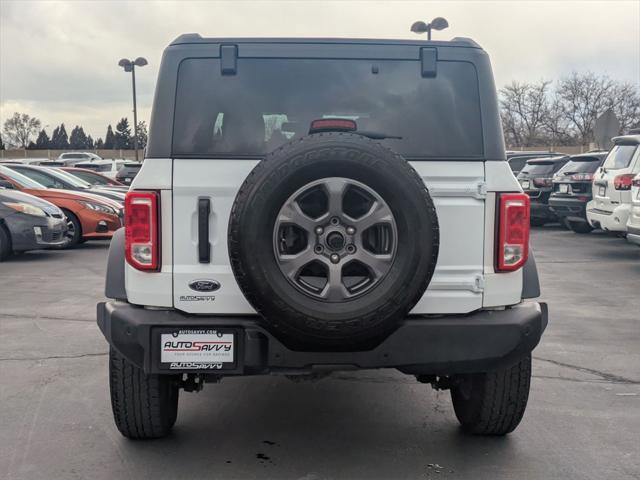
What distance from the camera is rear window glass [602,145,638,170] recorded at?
1191 cm

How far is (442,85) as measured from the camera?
389 centimetres

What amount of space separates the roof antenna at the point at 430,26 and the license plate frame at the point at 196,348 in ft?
63.2

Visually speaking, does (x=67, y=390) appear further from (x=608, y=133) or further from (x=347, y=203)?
(x=608, y=133)

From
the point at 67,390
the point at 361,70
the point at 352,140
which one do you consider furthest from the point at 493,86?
the point at 67,390

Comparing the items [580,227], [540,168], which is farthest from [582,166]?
[540,168]

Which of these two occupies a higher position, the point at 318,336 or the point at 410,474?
the point at 318,336

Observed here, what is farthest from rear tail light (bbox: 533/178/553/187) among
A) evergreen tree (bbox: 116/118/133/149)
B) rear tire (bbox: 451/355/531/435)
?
evergreen tree (bbox: 116/118/133/149)

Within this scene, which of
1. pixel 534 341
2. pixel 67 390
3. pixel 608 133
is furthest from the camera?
pixel 608 133

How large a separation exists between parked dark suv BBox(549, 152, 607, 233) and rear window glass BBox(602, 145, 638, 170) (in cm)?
237

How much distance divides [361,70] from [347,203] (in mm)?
803

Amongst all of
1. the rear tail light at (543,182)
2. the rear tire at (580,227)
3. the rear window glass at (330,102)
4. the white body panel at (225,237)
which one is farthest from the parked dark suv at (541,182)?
the white body panel at (225,237)

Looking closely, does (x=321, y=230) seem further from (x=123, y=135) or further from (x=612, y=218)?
(x=123, y=135)

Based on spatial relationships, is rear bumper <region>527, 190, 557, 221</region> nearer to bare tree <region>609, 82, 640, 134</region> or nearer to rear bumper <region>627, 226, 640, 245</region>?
rear bumper <region>627, 226, 640, 245</region>

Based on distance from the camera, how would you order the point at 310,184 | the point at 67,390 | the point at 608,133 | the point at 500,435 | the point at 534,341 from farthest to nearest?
1. the point at 608,133
2. the point at 67,390
3. the point at 500,435
4. the point at 534,341
5. the point at 310,184
